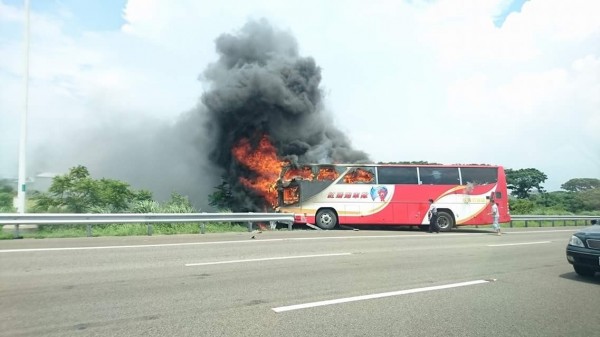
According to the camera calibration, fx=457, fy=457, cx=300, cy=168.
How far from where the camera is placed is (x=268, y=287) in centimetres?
688

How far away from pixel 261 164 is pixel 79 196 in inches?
343

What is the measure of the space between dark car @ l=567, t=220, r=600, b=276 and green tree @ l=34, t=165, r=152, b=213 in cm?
1527

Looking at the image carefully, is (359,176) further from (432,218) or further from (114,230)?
(114,230)

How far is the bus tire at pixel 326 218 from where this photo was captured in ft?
63.9

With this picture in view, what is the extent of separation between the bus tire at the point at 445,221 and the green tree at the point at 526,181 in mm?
38887

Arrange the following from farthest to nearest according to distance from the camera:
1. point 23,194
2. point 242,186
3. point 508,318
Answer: point 242,186 → point 23,194 → point 508,318

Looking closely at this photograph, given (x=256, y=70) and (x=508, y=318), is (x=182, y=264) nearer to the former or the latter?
(x=508, y=318)

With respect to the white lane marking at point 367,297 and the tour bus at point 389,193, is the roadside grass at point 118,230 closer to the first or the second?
the tour bus at point 389,193

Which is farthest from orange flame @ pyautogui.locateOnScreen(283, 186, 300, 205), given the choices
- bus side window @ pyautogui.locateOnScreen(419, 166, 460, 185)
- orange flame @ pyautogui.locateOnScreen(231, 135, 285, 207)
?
bus side window @ pyautogui.locateOnScreen(419, 166, 460, 185)

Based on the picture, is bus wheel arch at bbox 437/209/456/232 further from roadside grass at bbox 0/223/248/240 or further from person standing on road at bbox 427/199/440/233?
roadside grass at bbox 0/223/248/240

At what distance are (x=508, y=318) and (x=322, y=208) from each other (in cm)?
1416

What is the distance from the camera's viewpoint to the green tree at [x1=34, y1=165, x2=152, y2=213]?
17641 mm

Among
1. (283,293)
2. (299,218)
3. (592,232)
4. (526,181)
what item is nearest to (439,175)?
(299,218)

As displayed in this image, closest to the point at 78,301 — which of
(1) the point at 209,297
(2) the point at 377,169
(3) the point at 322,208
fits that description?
(1) the point at 209,297
